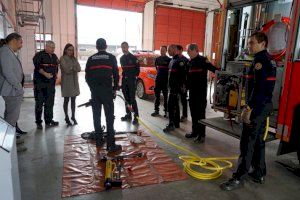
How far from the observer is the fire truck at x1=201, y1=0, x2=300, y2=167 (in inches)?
137

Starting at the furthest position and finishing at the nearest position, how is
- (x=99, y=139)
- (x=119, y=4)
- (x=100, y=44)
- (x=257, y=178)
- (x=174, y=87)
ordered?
(x=119, y=4) → (x=174, y=87) → (x=99, y=139) → (x=100, y=44) → (x=257, y=178)

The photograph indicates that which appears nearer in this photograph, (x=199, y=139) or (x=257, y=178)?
(x=257, y=178)

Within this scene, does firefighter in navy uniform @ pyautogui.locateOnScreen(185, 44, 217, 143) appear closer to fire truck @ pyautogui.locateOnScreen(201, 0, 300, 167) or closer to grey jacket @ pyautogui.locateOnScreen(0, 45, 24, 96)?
fire truck @ pyautogui.locateOnScreen(201, 0, 300, 167)

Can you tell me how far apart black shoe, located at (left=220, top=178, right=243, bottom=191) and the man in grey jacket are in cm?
353

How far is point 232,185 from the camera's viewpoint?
3.26m

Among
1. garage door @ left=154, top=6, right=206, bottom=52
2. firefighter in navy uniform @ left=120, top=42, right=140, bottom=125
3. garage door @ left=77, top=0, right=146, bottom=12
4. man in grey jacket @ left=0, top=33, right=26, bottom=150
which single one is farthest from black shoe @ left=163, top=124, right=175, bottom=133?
garage door @ left=154, top=6, right=206, bottom=52

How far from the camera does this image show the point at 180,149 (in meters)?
4.59

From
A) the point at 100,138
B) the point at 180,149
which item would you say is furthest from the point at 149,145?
the point at 100,138

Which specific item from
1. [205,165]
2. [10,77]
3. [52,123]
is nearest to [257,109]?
[205,165]

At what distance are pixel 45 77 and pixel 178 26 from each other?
→ 12.4 meters

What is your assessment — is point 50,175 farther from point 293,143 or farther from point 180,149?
point 293,143

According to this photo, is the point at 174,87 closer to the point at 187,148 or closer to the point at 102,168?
the point at 187,148

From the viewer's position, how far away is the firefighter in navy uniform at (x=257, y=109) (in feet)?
9.69

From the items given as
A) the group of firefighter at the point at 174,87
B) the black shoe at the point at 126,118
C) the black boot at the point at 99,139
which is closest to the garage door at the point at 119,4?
the group of firefighter at the point at 174,87
